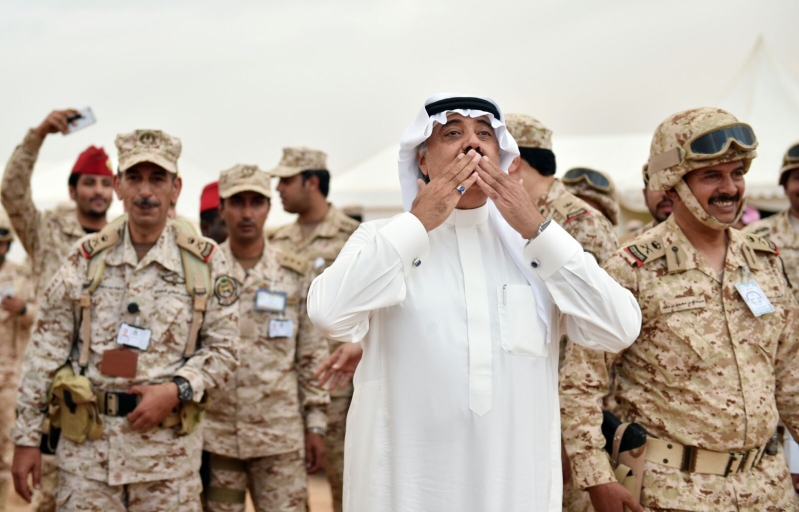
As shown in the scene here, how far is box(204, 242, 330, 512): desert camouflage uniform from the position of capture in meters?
5.46

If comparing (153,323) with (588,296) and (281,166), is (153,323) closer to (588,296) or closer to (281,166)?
(588,296)

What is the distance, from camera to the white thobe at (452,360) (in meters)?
2.84

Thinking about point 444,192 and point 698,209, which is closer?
point 444,192

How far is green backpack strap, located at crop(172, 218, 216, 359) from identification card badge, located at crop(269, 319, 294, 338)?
106cm

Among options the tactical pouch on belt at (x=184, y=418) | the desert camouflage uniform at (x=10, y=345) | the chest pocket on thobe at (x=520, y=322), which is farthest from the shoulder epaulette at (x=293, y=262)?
the chest pocket on thobe at (x=520, y=322)

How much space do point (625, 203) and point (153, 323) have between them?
1027cm

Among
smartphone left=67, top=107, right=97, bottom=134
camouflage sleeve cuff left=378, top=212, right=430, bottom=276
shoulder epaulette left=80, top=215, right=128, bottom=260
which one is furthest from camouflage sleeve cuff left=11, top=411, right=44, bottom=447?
camouflage sleeve cuff left=378, top=212, right=430, bottom=276

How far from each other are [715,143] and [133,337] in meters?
2.96

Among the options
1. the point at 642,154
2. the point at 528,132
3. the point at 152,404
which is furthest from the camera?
the point at 642,154

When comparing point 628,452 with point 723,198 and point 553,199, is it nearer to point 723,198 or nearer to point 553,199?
point 723,198

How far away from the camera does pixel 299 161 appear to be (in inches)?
292

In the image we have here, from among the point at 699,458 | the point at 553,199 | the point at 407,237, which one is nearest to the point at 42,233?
the point at 553,199

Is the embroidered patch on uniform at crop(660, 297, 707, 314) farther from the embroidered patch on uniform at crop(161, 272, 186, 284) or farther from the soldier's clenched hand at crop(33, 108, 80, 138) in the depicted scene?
the soldier's clenched hand at crop(33, 108, 80, 138)

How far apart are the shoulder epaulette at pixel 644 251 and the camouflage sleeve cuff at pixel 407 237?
47.2 inches
